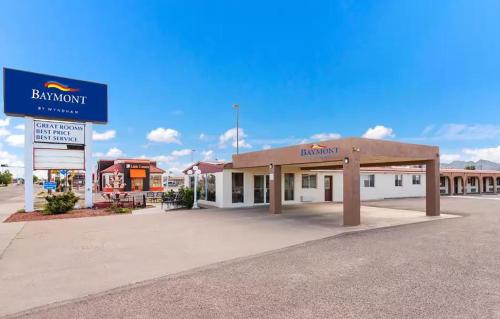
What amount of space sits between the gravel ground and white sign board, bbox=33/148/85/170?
15348 mm

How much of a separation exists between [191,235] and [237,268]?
12.8ft

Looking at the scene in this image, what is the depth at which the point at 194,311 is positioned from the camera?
4219mm

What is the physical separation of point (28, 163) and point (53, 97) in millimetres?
4017

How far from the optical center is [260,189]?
2006 cm

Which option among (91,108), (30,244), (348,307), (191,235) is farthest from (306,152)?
(91,108)

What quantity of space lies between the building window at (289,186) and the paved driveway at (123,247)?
7056mm

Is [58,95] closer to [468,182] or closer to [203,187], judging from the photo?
[203,187]

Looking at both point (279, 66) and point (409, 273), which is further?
point (279, 66)

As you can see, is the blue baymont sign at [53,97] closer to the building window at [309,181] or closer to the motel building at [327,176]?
the motel building at [327,176]

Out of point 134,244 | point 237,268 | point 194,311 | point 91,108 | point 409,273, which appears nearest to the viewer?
point 194,311

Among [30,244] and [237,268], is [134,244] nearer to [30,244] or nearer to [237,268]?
[30,244]

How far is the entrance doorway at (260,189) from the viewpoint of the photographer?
19.8 m

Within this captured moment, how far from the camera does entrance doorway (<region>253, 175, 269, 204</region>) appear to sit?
19812 mm

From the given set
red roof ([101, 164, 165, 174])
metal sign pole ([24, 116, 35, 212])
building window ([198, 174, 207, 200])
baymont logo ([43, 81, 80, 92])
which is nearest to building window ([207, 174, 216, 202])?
building window ([198, 174, 207, 200])
